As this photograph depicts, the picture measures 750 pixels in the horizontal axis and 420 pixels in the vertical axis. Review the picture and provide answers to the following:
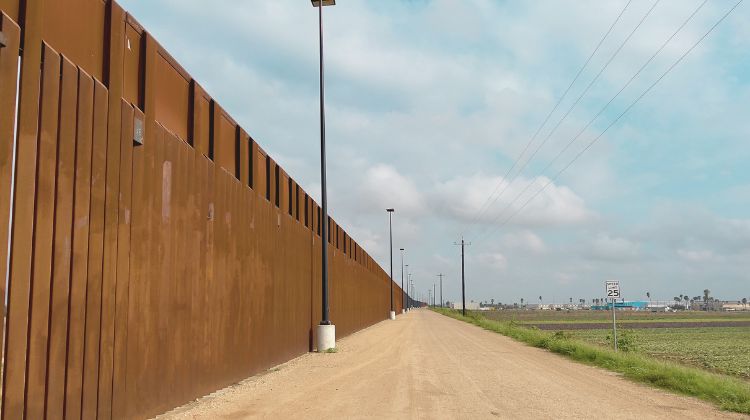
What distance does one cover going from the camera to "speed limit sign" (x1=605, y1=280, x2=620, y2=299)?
19.1 metres

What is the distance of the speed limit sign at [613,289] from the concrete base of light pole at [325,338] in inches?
357

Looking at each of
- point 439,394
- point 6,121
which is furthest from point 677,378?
point 6,121

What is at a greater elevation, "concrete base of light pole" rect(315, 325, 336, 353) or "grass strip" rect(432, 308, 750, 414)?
"concrete base of light pole" rect(315, 325, 336, 353)

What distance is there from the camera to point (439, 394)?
10.8 meters

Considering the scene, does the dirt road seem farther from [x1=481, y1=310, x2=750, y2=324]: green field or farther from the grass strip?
[x1=481, y1=310, x2=750, y2=324]: green field

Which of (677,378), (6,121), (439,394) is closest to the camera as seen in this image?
(6,121)

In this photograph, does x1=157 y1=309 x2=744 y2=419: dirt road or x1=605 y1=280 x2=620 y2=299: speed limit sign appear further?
x1=605 y1=280 x2=620 y2=299: speed limit sign

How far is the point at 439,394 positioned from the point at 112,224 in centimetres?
637

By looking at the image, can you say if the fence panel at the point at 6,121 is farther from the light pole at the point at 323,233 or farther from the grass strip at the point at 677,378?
the light pole at the point at 323,233

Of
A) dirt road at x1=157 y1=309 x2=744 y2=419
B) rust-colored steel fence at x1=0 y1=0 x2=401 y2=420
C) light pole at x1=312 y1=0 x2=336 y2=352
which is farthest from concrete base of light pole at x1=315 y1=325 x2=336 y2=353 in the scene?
rust-colored steel fence at x1=0 y1=0 x2=401 y2=420

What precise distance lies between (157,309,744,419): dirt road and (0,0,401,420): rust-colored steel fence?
46.5 inches

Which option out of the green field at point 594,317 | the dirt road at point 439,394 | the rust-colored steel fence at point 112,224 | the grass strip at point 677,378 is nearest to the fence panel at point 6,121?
the rust-colored steel fence at point 112,224

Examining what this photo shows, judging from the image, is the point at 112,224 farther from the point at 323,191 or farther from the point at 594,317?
the point at 594,317

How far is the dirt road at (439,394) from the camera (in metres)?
9.09
